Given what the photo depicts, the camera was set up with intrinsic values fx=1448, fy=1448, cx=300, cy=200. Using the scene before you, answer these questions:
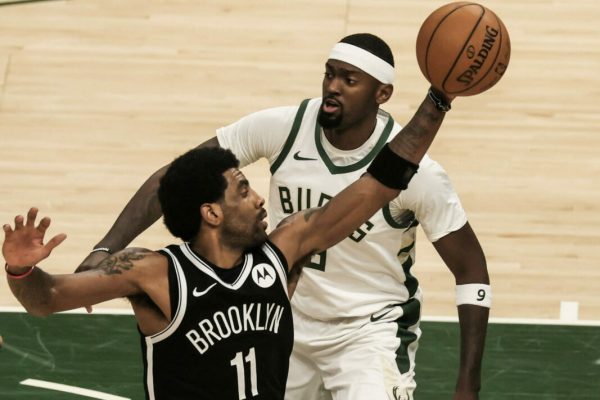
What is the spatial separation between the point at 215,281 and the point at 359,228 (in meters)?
1.58

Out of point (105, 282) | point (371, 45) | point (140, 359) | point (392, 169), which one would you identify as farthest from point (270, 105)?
point (105, 282)

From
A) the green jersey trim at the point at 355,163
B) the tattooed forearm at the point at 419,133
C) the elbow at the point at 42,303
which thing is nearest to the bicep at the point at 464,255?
the green jersey trim at the point at 355,163

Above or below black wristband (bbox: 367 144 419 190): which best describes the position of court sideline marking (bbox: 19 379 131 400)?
below

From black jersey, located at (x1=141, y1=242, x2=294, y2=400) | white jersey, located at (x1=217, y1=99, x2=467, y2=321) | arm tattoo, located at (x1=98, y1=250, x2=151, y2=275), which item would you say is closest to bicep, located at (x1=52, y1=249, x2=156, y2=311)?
arm tattoo, located at (x1=98, y1=250, x2=151, y2=275)

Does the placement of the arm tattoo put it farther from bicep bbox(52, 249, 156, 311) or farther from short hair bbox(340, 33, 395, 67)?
short hair bbox(340, 33, 395, 67)

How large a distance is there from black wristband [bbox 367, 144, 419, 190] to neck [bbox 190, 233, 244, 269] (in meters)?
0.65

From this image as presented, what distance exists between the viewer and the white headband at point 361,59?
736cm

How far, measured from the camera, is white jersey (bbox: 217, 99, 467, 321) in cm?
713

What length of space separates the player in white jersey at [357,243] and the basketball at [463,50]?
99 centimetres

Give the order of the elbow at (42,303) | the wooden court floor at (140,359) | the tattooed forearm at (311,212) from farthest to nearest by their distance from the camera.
A: the wooden court floor at (140,359) → the tattooed forearm at (311,212) → the elbow at (42,303)

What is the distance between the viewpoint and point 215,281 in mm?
5730

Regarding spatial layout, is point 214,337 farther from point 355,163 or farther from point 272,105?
point 272,105

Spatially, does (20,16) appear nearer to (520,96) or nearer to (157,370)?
(520,96)

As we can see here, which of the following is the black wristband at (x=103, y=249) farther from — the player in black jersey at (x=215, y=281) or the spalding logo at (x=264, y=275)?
the spalding logo at (x=264, y=275)
